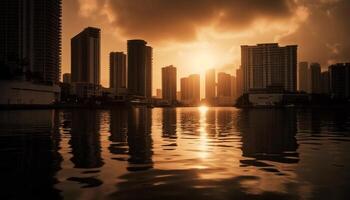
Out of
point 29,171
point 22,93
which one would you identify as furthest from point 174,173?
point 22,93

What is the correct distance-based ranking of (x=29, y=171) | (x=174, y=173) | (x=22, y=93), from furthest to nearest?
(x=22, y=93), (x=29, y=171), (x=174, y=173)

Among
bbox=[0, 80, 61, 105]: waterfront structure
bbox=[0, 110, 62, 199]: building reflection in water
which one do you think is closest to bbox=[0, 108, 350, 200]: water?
bbox=[0, 110, 62, 199]: building reflection in water

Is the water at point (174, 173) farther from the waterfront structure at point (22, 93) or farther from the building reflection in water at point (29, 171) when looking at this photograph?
the waterfront structure at point (22, 93)

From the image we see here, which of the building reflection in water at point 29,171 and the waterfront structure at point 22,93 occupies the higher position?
the waterfront structure at point 22,93

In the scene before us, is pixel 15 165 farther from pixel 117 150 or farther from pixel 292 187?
pixel 292 187

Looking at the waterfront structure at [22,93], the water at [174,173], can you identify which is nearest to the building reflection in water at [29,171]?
the water at [174,173]

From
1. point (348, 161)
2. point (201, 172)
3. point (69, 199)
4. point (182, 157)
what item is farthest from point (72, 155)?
point (348, 161)

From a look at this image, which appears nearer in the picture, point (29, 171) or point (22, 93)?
point (29, 171)

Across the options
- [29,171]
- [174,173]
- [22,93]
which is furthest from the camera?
[22,93]

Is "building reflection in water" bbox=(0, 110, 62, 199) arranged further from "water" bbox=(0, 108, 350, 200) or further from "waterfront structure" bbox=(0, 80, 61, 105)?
"waterfront structure" bbox=(0, 80, 61, 105)

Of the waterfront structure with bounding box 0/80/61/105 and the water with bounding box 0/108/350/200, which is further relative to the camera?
the waterfront structure with bounding box 0/80/61/105

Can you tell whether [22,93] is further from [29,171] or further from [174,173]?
[174,173]

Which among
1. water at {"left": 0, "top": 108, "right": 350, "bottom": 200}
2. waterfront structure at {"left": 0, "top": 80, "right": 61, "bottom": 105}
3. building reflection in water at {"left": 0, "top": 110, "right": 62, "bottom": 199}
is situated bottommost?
water at {"left": 0, "top": 108, "right": 350, "bottom": 200}

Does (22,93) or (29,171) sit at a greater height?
(22,93)
